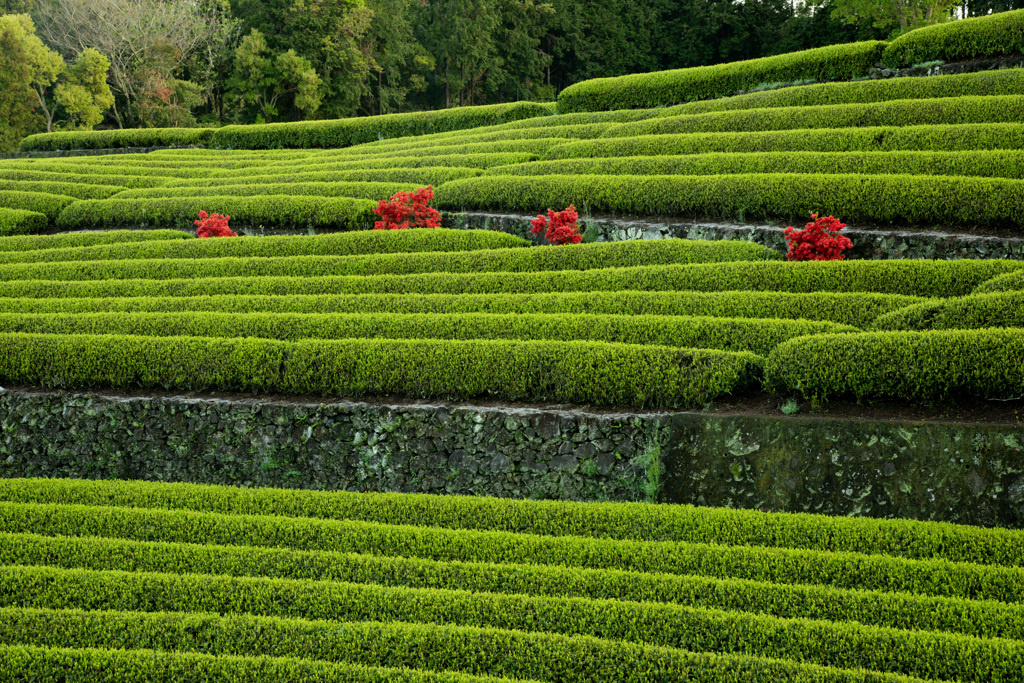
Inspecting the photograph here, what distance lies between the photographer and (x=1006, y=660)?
3674 millimetres

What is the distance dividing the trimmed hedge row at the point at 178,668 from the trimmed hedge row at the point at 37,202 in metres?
16.7

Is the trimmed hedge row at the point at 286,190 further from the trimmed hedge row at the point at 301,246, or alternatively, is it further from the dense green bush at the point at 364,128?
the dense green bush at the point at 364,128

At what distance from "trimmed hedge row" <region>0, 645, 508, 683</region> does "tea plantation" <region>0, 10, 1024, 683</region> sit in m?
0.02

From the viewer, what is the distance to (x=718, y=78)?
19.5 m

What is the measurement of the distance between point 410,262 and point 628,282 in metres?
3.52

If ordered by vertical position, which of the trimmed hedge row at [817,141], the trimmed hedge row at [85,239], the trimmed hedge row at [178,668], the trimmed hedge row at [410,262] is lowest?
the trimmed hedge row at [178,668]

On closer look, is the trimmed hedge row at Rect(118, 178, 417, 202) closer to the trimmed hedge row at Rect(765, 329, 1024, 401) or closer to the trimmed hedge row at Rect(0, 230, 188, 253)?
the trimmed hedge row at Rect(0, 230, 188, 253)

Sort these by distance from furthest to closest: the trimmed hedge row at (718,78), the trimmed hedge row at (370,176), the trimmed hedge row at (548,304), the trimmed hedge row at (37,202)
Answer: the trimmed hedge row at (37,202)
the trimmed hedge row at (718,78)
the trimmed hedge row at (370,176)
the trimmed hedge row at (548,304)

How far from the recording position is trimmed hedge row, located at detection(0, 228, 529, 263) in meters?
12.3

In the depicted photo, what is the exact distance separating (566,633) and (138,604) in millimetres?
2769

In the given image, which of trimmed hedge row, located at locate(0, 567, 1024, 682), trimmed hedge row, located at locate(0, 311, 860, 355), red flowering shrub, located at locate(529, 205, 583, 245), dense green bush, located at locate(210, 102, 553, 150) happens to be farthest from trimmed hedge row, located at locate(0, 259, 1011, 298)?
dense green bush, located at locate(210, 102, 553, 150)

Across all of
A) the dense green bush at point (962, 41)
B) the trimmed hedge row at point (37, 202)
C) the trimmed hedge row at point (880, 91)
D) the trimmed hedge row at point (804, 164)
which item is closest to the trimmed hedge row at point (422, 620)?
the trimmed hedge row at point (804, 164)

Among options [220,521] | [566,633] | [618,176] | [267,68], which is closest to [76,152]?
[267,68]

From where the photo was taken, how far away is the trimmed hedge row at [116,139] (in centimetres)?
3028
